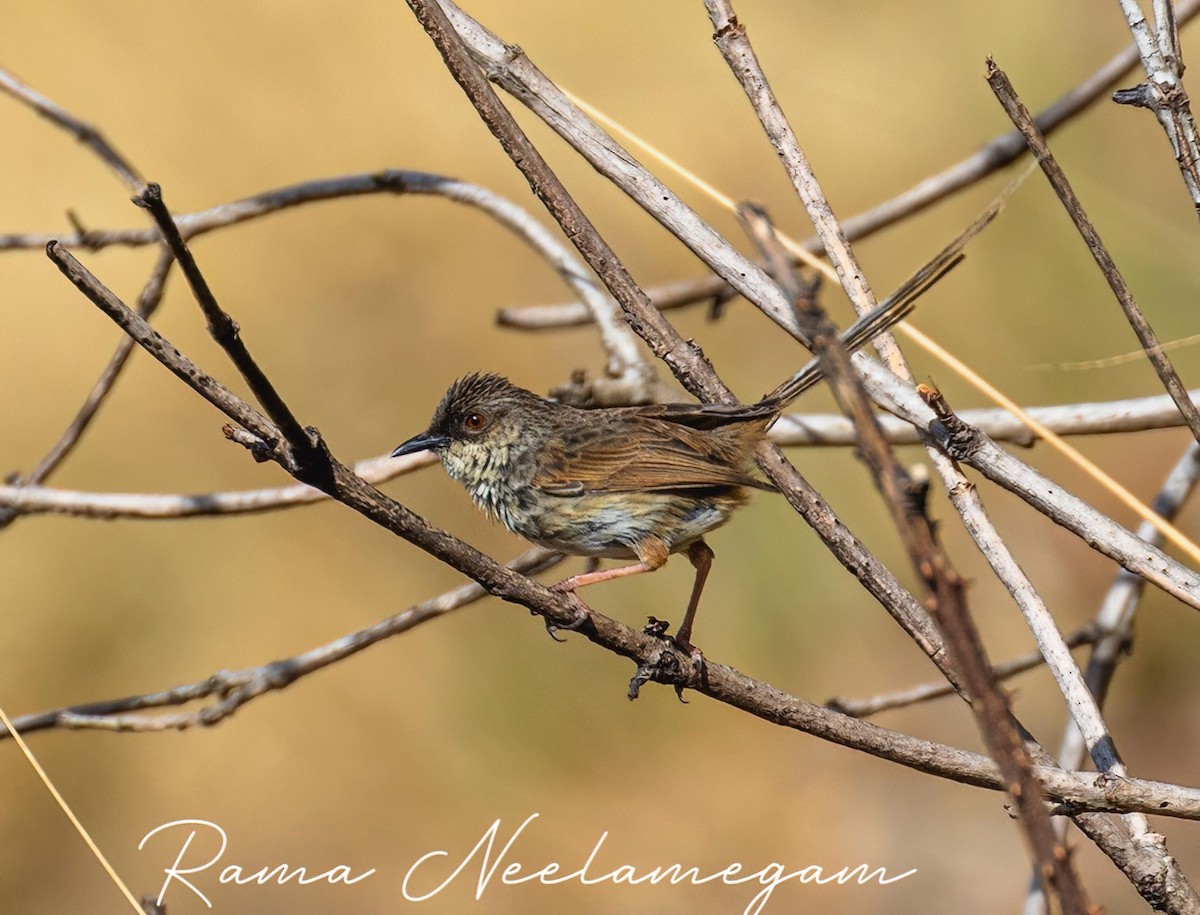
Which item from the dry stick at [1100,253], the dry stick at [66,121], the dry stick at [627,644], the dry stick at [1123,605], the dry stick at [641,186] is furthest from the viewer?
the dry stick at [66,121]

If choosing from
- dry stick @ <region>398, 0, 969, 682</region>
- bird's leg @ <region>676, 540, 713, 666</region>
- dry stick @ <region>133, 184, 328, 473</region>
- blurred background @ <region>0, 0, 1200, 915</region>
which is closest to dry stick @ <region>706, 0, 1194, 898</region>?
dry stick @ <region>398, 0, 969, 682</region>

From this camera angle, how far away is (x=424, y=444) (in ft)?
13.7

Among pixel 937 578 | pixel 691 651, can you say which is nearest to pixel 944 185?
pixel 691 651

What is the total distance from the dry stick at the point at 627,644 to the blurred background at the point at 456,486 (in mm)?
3403

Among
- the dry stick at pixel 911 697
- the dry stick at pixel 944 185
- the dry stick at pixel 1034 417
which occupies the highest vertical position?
the dry stick at pixel 944 185

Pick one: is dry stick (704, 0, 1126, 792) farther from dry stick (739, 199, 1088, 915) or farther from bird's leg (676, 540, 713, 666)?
dry stick (739, 199, 1088, 915)

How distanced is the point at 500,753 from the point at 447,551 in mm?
4096

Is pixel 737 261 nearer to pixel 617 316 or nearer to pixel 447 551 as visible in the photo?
pixel 447 551

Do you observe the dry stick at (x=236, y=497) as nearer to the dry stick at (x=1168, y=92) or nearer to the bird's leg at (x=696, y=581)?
the bird's leg at (x=696, y=581)

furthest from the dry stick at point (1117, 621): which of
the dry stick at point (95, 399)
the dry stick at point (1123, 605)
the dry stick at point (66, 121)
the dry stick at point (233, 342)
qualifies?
the dry stick at point (66, 121)

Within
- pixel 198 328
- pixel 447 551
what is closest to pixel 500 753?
pixel 198 328

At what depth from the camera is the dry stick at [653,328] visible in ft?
8.29

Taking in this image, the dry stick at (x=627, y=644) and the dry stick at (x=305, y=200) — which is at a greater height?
the dry stick at (x=305, y=200)

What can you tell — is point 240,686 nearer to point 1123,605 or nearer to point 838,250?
point 838,250
